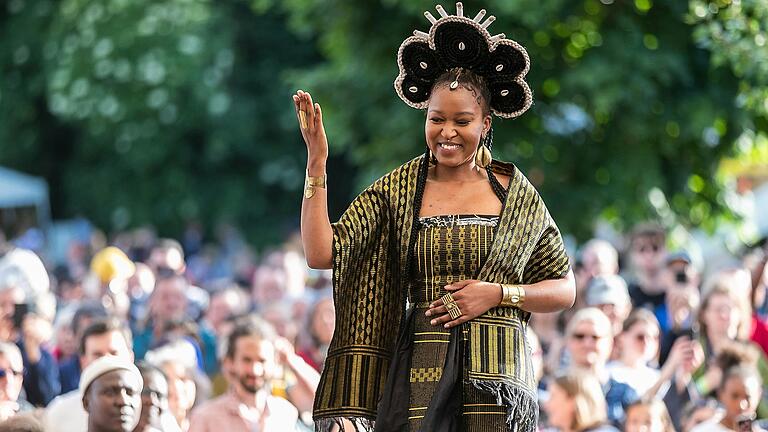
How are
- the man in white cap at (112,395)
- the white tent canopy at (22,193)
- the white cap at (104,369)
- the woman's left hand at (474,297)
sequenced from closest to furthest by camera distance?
the woman's left hand at (474,297) → the man in white cap at (112,395) → the white cap at (104,369) → the white tent canopy at (22,193)

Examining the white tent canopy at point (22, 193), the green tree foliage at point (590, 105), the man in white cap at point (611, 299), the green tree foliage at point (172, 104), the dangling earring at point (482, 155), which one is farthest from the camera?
the white tent canopy at point (22, 193)

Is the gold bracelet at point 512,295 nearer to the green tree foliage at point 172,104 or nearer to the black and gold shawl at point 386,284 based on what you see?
the black and gold shawl at point 386,284

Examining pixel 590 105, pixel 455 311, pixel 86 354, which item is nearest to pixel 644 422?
pixel 86 354

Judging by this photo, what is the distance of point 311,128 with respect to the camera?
5555 mm

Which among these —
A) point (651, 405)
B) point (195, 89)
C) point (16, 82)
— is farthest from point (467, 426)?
point (16, 82)

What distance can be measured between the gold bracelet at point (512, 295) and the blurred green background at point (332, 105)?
3945 mm

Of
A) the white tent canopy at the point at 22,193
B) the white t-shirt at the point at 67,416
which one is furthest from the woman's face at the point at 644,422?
the white tent canopy at the point at 22,193

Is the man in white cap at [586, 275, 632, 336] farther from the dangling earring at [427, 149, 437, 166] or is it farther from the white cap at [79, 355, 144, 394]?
the dangling earring at [427, 149, 437, 166]

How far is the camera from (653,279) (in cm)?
1188

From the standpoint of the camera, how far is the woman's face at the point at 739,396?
877cm

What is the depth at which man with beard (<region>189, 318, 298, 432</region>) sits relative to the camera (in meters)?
8.59

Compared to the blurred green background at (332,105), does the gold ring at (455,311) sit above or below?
below

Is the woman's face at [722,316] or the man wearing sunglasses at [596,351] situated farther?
the woman's face at [722,316]

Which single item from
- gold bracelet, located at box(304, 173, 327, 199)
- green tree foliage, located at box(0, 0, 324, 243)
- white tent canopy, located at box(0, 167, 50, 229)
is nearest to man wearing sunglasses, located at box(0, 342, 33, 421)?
gold bracelet, located at box(304, 173, 327, 199)
